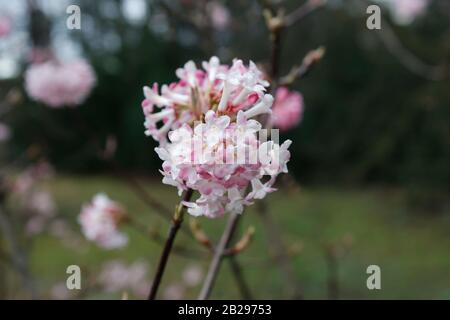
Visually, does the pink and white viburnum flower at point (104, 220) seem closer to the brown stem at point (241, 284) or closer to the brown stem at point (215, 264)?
the brown stem at point (241, 284)

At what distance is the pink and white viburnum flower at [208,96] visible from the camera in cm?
66

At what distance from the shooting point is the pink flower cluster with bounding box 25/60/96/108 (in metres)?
1.99

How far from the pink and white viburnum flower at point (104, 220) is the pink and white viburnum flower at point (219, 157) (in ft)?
2.02

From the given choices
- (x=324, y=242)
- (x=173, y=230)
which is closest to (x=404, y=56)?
(x=324, y=242)

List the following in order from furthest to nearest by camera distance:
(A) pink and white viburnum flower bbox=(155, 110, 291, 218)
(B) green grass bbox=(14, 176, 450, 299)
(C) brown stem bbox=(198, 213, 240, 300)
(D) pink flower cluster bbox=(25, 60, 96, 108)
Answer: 1. (B) green grass bbox=(14, 176, 450, 299)
2. (D) pink flower cluster bbox=(25, 60, 96, 108)
3. (C) brown stem bbox=(198, 213, 240, 300)
4. (A) pink and white viburnum flower bbox=(155, 110, 291, 218)

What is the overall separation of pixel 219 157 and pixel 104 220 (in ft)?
2.31

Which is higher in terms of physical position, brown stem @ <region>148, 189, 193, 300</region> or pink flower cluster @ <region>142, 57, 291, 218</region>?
pink flower cluster @ <region>142, 57, 291, 218</region>

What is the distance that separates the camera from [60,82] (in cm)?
198

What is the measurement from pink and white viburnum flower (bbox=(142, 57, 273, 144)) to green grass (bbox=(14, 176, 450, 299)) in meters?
3.07

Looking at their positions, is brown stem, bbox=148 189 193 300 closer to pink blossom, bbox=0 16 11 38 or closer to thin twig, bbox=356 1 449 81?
pink blossom, bbox=0 16 11 38

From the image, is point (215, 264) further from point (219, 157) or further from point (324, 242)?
point (324, 242)

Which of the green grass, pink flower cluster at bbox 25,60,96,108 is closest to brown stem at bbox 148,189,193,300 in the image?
pink flower cluster at bbox 25,60,96,108

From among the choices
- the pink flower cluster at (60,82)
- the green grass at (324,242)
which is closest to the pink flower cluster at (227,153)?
the pink flower cluster at (60,82)
